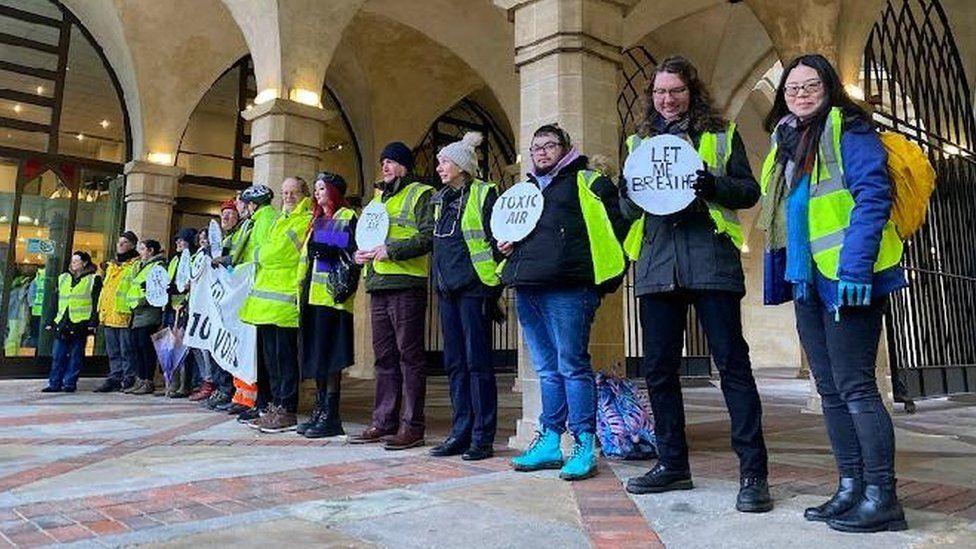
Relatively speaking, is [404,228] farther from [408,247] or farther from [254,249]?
[254,249]

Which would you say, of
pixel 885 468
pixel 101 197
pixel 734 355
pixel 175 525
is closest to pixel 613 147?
pixel 734 355

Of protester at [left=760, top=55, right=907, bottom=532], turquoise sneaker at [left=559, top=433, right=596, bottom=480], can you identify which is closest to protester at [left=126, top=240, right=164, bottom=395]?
turquoise sneaker at [left=559, top=433, right=596, bottom=480]

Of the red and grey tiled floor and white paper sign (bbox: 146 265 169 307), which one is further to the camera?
white paper sign (bbox: 146 265 169 307)

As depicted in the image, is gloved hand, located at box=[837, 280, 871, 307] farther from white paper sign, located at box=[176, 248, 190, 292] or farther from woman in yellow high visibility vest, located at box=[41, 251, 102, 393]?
woman in yellow high visibility vest, located at box=[41, 251, 102, 393]

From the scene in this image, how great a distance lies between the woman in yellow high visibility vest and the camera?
8594 millimetres

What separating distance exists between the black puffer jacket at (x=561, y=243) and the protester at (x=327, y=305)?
1625 millimetres

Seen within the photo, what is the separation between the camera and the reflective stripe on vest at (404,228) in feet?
14.6

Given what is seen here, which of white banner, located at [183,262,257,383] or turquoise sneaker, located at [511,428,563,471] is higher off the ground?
white banner, located at [183,262,257,383]

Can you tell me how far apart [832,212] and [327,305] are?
11.0ft

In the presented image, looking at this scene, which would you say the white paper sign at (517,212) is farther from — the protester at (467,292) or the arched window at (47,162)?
the arched window at (47,162)

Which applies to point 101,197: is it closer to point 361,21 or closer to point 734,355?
point 361,21

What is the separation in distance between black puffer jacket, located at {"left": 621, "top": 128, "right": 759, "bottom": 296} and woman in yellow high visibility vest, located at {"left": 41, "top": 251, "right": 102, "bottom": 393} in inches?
310

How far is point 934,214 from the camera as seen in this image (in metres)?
9.93

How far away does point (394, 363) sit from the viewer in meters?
4.64
